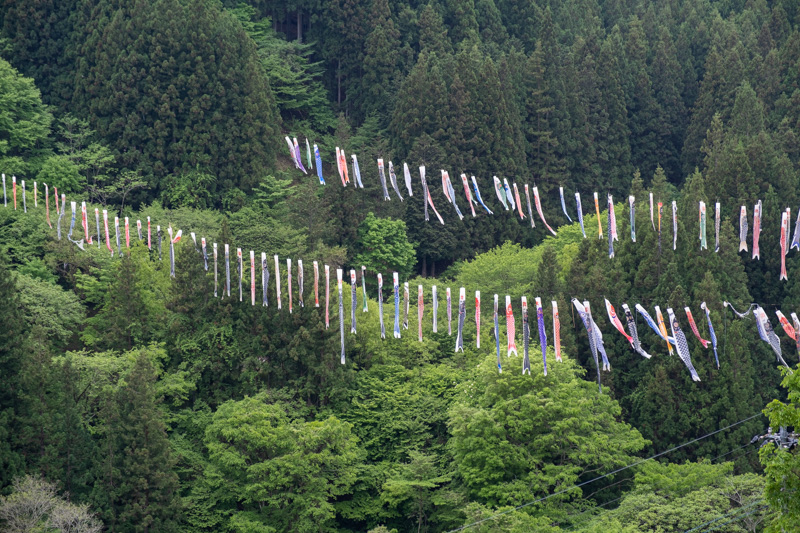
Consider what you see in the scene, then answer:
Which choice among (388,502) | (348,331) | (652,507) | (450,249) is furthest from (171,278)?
(652,507)

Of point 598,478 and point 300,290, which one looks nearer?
point 598,478

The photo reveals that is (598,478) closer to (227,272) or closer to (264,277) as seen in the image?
(264,277)

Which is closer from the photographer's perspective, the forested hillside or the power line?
the power line

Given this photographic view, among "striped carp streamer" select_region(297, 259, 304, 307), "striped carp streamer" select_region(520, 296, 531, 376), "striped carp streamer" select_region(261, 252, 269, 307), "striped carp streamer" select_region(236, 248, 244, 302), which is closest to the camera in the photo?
"striped carp streamer" select_region(520, 296, 531, 376)

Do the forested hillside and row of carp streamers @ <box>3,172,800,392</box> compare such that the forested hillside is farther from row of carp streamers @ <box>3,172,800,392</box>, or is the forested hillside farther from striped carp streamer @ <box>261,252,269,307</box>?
striped carp streamer @ <box>261,252,269,307</box>

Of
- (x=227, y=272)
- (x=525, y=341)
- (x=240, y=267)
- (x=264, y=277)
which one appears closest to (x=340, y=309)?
(x=264, y=277)

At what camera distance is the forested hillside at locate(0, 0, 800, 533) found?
4656 centimetres

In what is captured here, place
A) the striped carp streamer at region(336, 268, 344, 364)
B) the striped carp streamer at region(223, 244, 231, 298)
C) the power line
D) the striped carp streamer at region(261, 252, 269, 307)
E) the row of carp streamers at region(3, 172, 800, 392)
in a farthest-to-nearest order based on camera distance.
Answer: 1. the striped carp streamer at region(223, 244, 231, 298)
2. the striped carp streamer at region(261, 252, 269, 307)
3. the striped carp streamer at region(336, 268, 344, 364)
4. the row of carp streamers at region(3, 172, 800, 392)
5. the power line

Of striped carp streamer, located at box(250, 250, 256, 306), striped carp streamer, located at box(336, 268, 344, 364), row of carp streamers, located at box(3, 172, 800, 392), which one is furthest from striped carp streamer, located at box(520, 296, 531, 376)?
striped carp streamer, located at box(250, 250, 256, 306)

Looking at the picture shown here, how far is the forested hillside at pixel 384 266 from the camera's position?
46.6 meters

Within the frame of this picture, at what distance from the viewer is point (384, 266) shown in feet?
215

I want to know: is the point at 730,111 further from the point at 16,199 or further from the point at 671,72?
the point at 16,199

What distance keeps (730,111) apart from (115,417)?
1766 inches

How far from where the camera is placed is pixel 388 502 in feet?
162
